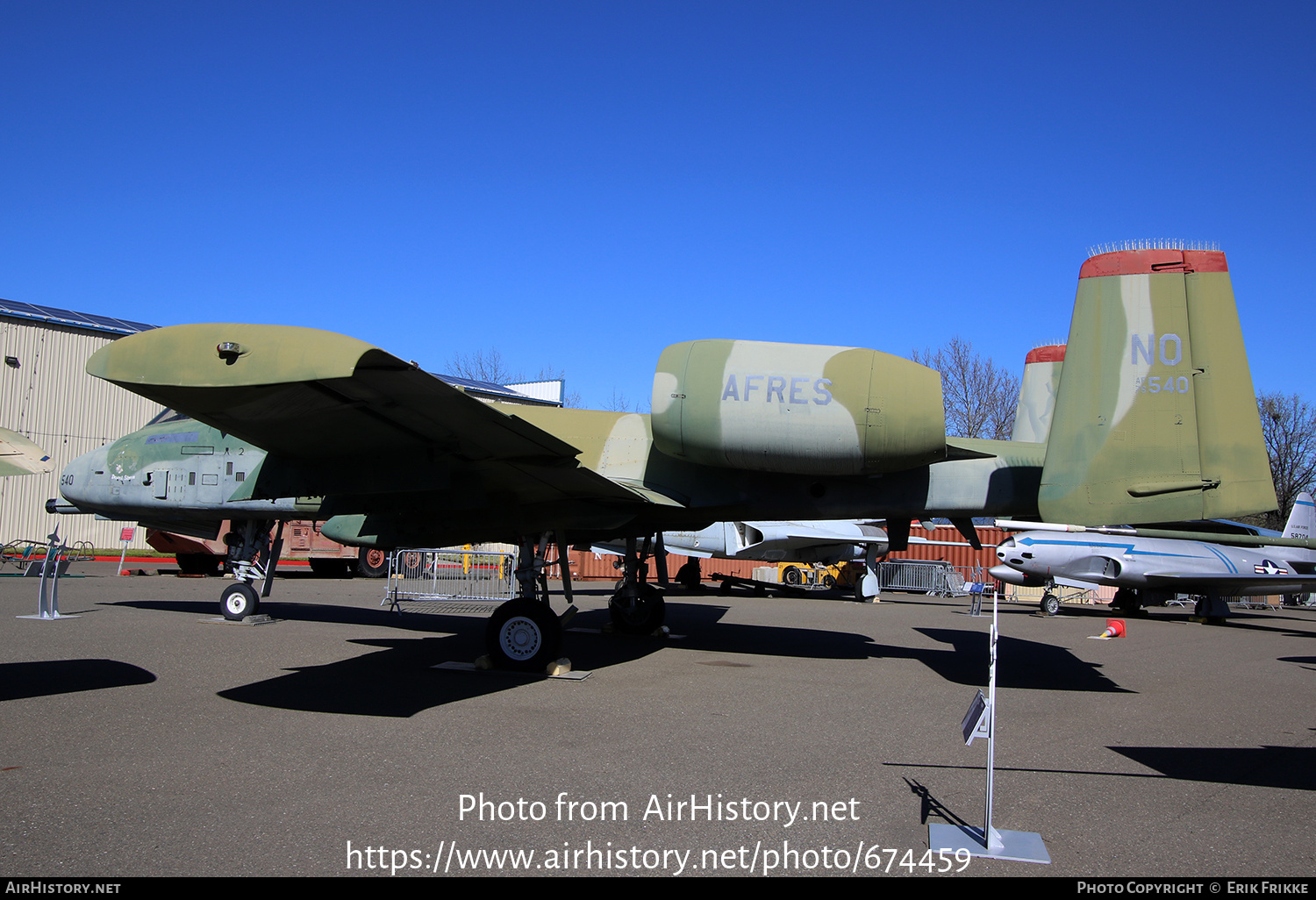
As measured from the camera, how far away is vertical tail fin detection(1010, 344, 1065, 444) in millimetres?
10102

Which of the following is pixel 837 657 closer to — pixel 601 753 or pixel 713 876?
pixel 601 753

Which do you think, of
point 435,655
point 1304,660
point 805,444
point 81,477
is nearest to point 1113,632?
point 1304,660

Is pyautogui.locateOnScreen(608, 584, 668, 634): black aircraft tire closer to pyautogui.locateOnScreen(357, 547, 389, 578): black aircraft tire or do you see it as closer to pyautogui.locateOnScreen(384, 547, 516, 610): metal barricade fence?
pyautogui.locateOnScreen(384, 547, 516, 610): metal barricade fence

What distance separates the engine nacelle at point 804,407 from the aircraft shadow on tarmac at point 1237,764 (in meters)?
2.89

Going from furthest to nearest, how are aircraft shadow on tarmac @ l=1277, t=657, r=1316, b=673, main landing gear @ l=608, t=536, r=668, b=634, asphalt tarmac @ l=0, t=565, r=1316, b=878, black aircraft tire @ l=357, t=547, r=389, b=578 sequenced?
black aircraft tire @ l=357, t=547, r=389, b=578, main landing gear @ l=608, t=536, r=668, b=634, aircraft shadow on tarmac @ l=1277, t=657, r=1316, b=673, asphalt tarmac @ l=0, t=565, r=1316, b=878

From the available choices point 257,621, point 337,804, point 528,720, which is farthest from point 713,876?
point 257,621

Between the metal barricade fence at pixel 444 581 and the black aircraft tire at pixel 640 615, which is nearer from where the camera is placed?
the black aircraft tire at pixel 640 615

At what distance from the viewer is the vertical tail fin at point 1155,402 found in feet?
22.0

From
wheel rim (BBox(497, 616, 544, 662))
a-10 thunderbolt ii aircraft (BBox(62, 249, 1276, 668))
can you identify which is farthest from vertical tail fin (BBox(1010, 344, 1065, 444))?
wheel rim (BBox(497, 616, 544, 662))

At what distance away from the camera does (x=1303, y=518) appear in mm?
22953

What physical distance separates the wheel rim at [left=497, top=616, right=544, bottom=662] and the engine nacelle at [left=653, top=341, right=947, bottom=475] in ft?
8.24

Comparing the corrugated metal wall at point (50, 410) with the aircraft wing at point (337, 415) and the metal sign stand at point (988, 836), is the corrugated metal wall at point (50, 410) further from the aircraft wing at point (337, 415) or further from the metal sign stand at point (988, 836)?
the metal sign stand at point (988, 836)

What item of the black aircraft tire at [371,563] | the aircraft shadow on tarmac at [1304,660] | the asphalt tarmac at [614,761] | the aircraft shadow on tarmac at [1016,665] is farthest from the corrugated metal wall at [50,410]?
the aircraft shadow on tarmac at [1304,660]

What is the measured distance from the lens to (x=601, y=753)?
520 centimetres
